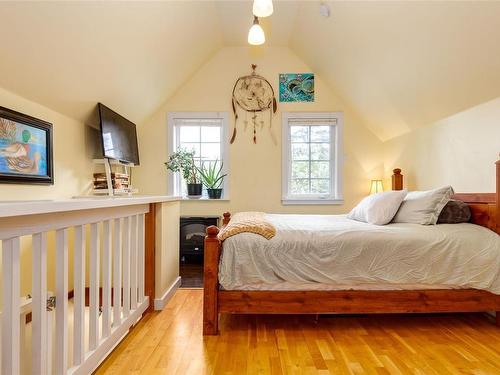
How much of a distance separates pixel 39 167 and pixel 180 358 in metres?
1.79

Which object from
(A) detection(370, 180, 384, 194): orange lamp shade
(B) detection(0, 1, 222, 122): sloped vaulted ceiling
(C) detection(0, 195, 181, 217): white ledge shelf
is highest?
(B) detection(0, 1, 222, 122): sloped vaulted ceiling

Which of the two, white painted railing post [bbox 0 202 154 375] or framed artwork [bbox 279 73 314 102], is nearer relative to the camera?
white painted railing post [bbox 0 202 154 375]

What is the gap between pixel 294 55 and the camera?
168 inches

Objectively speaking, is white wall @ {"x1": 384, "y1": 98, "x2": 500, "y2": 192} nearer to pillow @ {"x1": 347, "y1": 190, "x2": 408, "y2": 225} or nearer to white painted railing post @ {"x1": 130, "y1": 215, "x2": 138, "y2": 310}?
pillow @ {"x1": 347, "y1": 190, "x2": 408, "y2": 225}

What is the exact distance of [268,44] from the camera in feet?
13.8

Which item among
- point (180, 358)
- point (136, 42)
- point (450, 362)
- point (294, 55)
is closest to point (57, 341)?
point (180, 358)

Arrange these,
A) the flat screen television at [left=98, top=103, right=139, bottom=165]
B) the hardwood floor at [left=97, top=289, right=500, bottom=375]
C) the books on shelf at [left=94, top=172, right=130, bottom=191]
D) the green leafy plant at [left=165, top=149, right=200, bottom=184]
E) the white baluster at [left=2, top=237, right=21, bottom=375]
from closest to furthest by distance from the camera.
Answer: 1. the white baluster at [left=2, top=237, right=21, bottom=375]
2. the hardwood floor at [left=97, top=289, right=500, bottom=375]
3. the flat screen television at [left=98, top=103, right=139, bottom=165]
4. the books on shelf at [left=94, top=172, right=130, bottom=191]
5. the green leafy plant at [left=165, top=149, right=200, bottom=184]

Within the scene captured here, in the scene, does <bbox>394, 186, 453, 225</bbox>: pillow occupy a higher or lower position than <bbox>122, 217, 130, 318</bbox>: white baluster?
higher

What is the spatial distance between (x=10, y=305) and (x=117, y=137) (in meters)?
2.61

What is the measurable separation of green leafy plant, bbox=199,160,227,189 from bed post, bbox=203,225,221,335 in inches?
93.1

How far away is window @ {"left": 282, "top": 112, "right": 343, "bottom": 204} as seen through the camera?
4309mm

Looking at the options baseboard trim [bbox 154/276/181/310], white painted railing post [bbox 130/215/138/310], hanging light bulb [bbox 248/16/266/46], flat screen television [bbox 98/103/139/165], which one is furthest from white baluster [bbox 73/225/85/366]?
hanging light bulb [bbox 248/16/266/46]

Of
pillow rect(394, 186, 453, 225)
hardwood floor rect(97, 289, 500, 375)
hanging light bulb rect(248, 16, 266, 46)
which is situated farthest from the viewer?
hanging light bulb rect(248, 16, 266, 46)

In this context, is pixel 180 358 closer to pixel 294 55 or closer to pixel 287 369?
pixel 287 369
